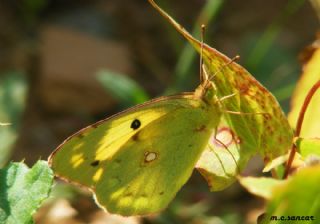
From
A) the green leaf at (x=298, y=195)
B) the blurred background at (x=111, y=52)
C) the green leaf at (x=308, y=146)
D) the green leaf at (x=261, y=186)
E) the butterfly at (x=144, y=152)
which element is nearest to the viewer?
the green leaf at (x=298, y=195)

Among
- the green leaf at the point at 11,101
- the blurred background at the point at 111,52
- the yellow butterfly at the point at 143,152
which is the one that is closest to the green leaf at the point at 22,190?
the yellow butterfly at the point at 143,152

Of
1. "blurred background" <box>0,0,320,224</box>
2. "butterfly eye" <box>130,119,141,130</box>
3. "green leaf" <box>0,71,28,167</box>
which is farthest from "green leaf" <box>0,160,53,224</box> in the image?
"blurred background" <box>0,0,320,224</box>

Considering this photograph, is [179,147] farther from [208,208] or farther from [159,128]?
[208,208]

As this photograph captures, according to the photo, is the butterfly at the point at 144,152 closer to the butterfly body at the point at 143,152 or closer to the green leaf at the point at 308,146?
the butterfly body at the point at 143,152

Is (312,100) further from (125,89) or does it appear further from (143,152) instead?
(125,89)

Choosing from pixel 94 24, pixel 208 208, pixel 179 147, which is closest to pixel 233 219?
pixel 208 208

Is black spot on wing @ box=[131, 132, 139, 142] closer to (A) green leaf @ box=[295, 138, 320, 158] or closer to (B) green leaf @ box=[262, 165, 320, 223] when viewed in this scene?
(A) green leaf @ box=[295, 138, 320, 158]
